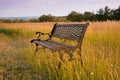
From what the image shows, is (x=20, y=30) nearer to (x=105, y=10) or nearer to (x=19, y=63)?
(x=19, y=63)

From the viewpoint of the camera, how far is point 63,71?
3.85 metres

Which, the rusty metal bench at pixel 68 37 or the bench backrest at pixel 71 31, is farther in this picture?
the bench backrest at pixel 71 31

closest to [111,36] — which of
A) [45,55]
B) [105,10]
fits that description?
[45,55]

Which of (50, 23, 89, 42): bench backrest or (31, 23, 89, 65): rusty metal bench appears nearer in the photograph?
(31, 23, 89, 65): rusty metal bench

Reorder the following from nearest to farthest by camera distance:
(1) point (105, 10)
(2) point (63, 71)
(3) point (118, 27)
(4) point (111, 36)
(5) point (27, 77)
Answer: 1. (2) point (63, 71)
2. (5) point (27, 77)
3. (4) point (111, 36)
4. (3) point (118, 27)
5. (1) point (105, 10)

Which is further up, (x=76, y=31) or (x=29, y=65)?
(x=76, y=31)

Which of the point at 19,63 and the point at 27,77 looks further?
the point at 19,63

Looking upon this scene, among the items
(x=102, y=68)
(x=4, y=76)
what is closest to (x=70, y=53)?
(x=102, y=68)

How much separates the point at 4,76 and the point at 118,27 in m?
5.49

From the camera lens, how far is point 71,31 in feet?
18.3

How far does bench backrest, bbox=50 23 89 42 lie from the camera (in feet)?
15.4

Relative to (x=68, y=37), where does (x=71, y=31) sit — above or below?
above

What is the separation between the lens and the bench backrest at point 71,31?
15.4 feet

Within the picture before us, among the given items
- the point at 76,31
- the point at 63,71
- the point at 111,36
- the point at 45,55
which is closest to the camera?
the point at 63,71
